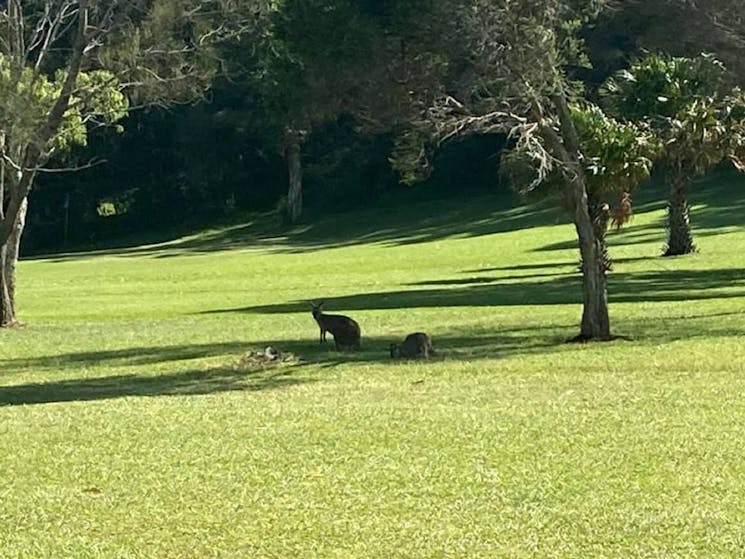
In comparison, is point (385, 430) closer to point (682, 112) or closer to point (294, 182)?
point (682, 112)

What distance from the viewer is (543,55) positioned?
22219 millimetres

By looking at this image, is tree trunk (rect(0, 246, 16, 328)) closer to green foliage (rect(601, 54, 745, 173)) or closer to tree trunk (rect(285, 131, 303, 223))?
green foliage (rect(601, 54, 745, 173))

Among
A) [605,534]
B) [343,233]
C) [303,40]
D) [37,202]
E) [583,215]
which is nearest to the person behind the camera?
[605,534]

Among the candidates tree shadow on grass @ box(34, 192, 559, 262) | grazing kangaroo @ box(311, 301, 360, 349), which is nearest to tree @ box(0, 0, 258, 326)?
grazing kangaroo @ box(311, 301, 360, 349)

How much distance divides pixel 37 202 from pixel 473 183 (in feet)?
74.3

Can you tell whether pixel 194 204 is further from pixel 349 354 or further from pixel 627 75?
pixel 349 354

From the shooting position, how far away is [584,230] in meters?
24.2

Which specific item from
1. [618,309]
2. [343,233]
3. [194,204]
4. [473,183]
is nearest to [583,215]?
[618,309]

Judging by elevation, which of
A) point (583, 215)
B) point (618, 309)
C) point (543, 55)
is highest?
point (543, 55)

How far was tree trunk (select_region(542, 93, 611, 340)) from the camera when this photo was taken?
23734mm

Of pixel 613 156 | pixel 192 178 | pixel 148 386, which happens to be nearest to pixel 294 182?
pixel 192 178

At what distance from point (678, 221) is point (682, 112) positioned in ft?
56.8

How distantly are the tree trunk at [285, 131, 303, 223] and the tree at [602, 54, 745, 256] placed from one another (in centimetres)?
3187

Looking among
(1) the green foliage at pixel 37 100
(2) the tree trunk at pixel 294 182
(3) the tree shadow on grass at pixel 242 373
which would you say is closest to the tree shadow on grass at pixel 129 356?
(3) the tree shadow on grass at pixel 242 373
